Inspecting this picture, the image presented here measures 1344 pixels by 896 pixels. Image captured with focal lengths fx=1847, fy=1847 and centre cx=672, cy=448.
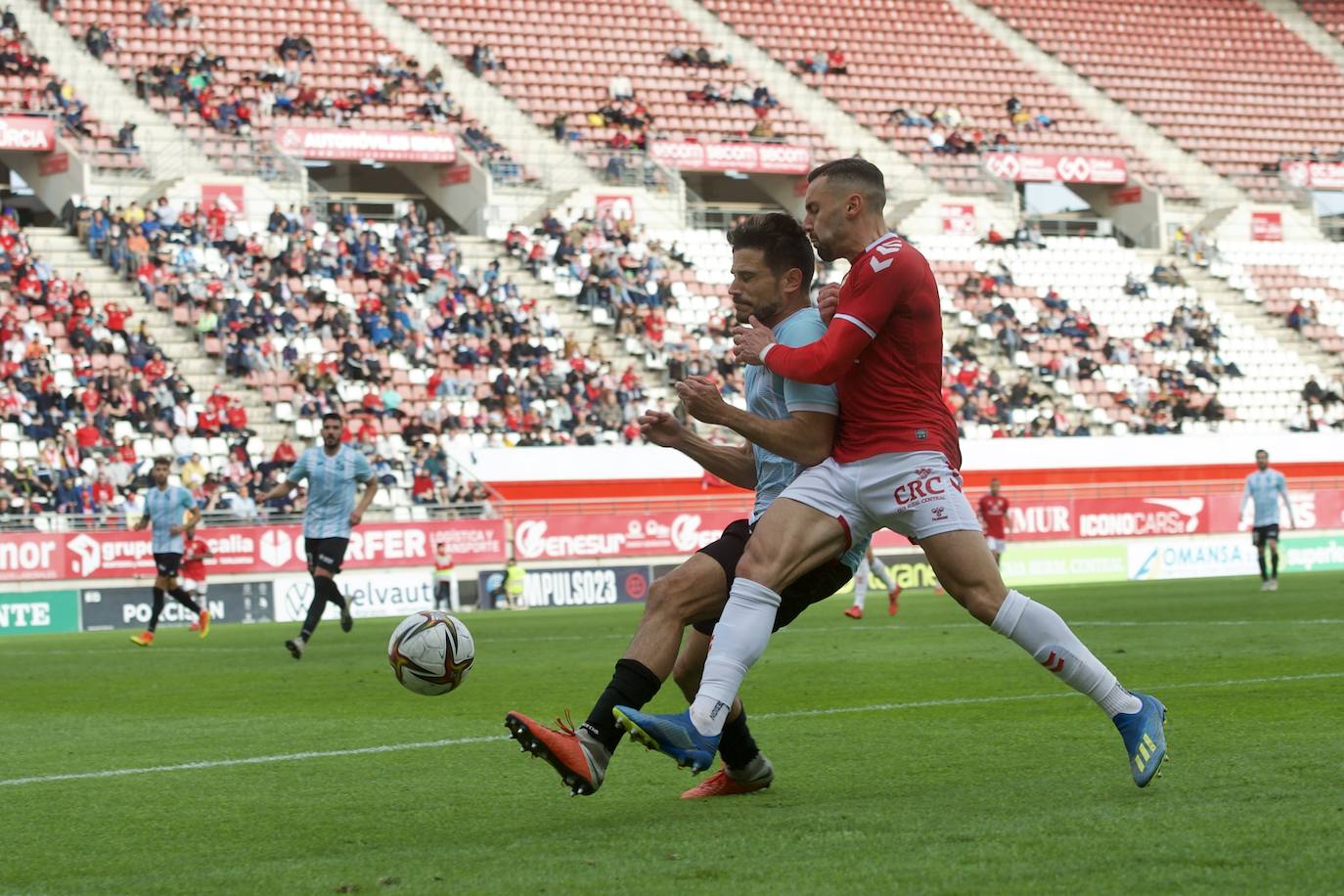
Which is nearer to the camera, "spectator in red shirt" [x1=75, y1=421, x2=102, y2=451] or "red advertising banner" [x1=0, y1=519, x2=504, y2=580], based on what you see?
"red advertising banner" [x1=0, y1=519, x2=504, y2=580]

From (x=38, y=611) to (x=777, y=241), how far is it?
22.8 metres

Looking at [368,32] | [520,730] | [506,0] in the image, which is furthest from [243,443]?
[520,730]

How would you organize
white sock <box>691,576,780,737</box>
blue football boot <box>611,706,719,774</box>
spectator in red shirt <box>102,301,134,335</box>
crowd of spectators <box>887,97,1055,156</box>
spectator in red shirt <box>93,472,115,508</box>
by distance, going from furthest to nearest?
crowd of spectators <box>887,97,1055,156</box> → spectator in red shirt <box>102,301,134,335</box> → spectator in red shirt <box>93,472,115,508</box> → white sock <box>691,576,780,737</box> → blue football boot <box>611,706,719,774</box>

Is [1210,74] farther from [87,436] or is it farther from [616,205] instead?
[87,436]

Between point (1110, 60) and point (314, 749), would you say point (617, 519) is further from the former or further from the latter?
point (1110, 60)

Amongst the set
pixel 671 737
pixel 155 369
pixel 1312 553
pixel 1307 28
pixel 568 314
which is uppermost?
pixel 1307 28

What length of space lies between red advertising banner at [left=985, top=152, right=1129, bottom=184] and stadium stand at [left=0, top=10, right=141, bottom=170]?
21.2 m

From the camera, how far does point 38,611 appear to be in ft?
88.4

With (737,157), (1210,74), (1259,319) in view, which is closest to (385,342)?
(737,157)

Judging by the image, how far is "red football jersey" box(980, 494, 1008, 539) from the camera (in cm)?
2861

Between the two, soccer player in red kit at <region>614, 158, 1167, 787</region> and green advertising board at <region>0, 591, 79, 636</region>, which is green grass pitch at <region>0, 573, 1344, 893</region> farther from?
green advertising board at <region>0, 591, 79, 636</region>

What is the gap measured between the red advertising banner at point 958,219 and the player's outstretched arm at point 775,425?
38.9 m

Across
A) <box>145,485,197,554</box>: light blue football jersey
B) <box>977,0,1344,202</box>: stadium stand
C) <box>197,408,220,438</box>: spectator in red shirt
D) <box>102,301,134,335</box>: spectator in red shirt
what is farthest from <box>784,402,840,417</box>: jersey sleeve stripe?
<box>977,0,1344,202</box>: stadium stand

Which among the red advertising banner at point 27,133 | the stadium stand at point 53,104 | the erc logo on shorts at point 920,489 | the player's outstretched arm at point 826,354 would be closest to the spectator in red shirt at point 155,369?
the stadium stand at point 53,104
